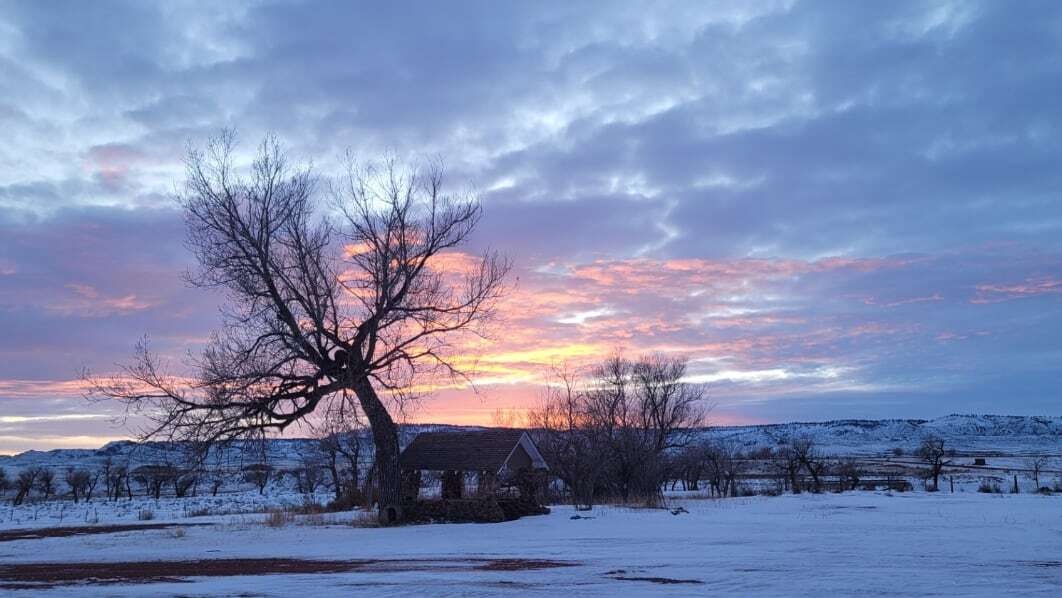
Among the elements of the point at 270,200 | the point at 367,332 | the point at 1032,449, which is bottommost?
the point at 1032,449

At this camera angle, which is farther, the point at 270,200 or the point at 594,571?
the point at 270,200

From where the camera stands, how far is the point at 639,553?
17234 millimetres

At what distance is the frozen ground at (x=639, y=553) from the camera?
40.4 ft

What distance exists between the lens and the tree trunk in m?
30.5

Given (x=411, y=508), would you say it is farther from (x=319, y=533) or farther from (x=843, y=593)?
(x=843, y=593)

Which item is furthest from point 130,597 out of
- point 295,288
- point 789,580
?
point 295,288

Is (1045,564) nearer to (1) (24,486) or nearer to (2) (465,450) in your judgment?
(2) (465,450)

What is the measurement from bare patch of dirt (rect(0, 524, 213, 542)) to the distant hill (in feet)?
250

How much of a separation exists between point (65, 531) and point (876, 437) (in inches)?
5910

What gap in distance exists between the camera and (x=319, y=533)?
86.0 ft

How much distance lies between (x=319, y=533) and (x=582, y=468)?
17663 mm

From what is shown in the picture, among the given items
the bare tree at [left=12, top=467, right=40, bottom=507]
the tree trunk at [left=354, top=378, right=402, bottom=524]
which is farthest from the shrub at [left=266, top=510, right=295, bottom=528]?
the bare tree at [left=12, top=467, right=40, bottom=507]

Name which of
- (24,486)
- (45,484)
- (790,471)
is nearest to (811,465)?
(790,471)

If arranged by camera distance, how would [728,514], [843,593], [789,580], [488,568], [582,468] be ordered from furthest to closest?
1. [582,468]
2. [728,514]
3. [488,568]
4. [789,580]
5. [843,593]
